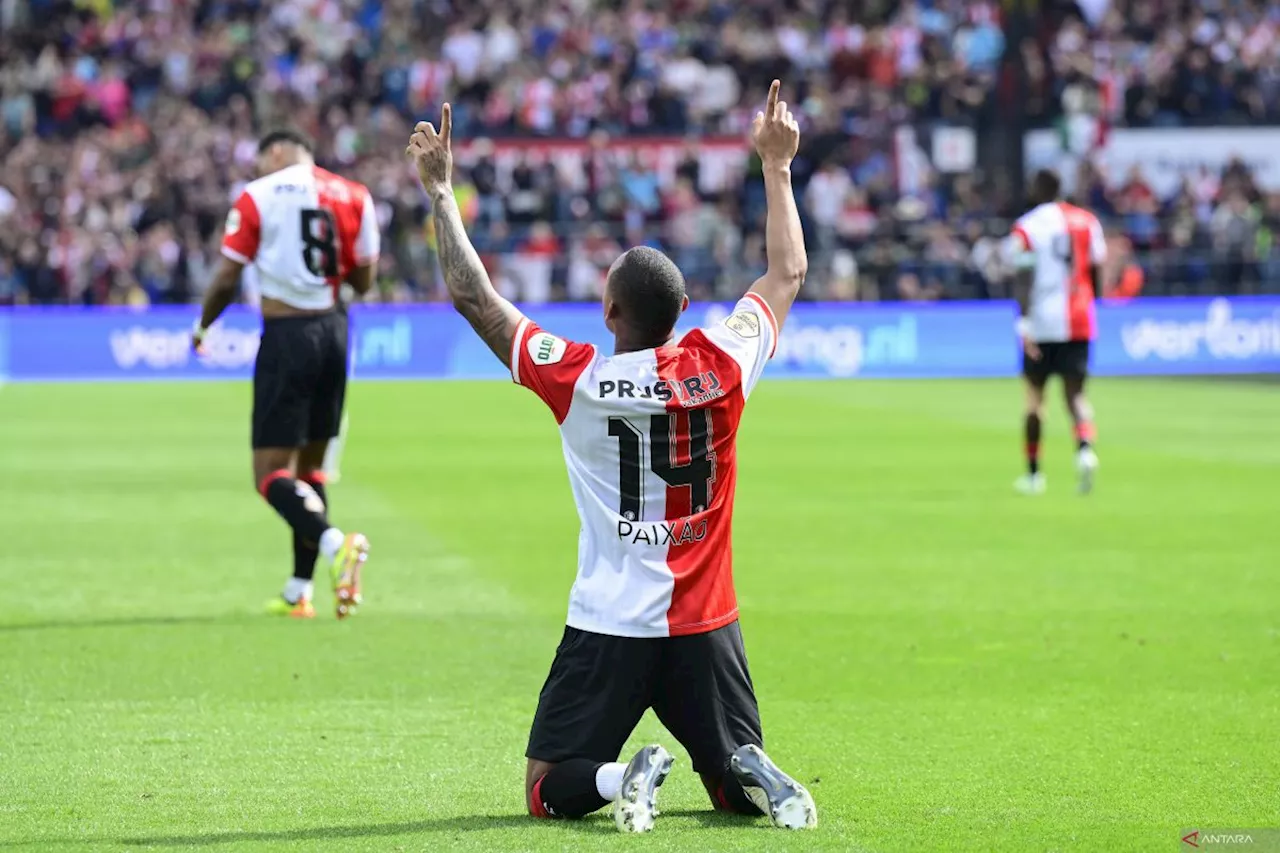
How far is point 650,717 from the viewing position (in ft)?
24.9

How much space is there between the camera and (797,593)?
35.3ft

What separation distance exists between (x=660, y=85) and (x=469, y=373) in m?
9.57

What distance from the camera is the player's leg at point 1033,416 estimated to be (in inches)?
619

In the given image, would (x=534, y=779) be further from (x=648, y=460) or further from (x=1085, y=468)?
(x=1085, y=468)

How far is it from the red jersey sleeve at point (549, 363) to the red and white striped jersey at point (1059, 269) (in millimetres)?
10787

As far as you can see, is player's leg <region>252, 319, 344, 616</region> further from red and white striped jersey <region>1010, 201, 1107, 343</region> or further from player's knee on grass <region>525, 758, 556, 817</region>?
red and white striped jersey <region>1010, 201, 1107, 343</region>

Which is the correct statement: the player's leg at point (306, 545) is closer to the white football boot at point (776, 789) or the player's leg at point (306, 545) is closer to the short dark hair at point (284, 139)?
the short dark hair at point (284, 139)

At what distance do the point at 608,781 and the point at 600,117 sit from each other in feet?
104

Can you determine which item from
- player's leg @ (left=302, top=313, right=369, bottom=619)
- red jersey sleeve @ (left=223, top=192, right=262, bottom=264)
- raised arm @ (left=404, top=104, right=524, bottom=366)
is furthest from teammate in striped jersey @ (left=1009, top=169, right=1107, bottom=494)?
raised arm @ (left=404, top=104, right=524, bottom=366)

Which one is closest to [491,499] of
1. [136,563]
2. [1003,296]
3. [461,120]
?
[136,563]

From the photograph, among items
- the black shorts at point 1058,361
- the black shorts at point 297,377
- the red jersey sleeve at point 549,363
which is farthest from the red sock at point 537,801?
the black shorts at point 1058,361

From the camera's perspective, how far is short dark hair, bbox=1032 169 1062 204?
52.8 feet

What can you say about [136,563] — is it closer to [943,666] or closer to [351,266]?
[351,266]

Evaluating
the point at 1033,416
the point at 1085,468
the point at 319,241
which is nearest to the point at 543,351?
the point at 319,241
